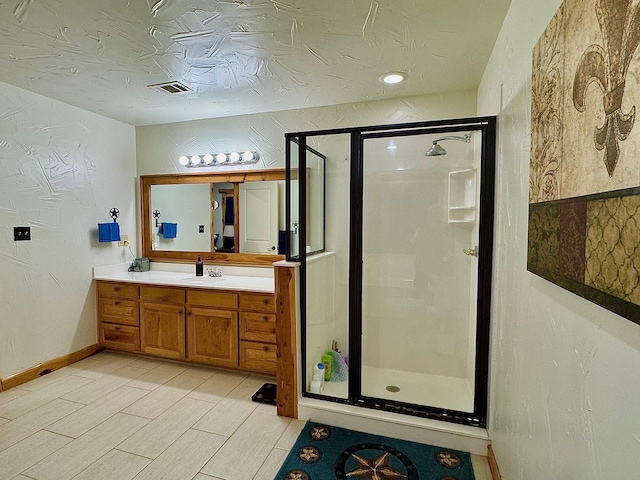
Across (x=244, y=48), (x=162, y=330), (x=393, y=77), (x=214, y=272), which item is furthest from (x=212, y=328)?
(x=393, y=77)

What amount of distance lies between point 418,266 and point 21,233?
3261mm

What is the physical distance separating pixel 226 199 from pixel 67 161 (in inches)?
55.6

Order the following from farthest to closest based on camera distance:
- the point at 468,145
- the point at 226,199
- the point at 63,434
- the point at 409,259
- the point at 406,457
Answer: the point at 226,199, the point at 409,259, the point at 468,145, the point at 63,434, the point at 406,457

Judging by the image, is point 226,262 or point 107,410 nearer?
point 107,410

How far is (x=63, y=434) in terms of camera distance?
6.72 ft

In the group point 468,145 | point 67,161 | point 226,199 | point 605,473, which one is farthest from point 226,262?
point 605,473

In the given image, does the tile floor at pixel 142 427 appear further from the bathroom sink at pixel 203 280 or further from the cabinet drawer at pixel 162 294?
the bathroom sink at pixel 203 280

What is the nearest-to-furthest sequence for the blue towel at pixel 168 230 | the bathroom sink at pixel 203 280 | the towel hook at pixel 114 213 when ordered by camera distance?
the bathroom sink at pixel 203 280
the towel hook at pixel 114 213
the blue towel at pixel 168 230

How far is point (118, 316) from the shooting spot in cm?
320

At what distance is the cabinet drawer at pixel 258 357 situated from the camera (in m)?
2.73

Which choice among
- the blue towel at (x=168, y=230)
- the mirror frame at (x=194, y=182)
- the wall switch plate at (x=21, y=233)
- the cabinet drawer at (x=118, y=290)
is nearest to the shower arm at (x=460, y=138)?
the mirror frame at (x=194, y=182)

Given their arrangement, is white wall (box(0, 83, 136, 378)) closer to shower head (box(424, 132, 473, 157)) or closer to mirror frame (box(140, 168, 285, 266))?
mirror frame (box(140, 168, 285, 266))

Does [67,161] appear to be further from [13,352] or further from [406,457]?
[406,457]

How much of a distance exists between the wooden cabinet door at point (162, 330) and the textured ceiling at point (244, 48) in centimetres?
184
